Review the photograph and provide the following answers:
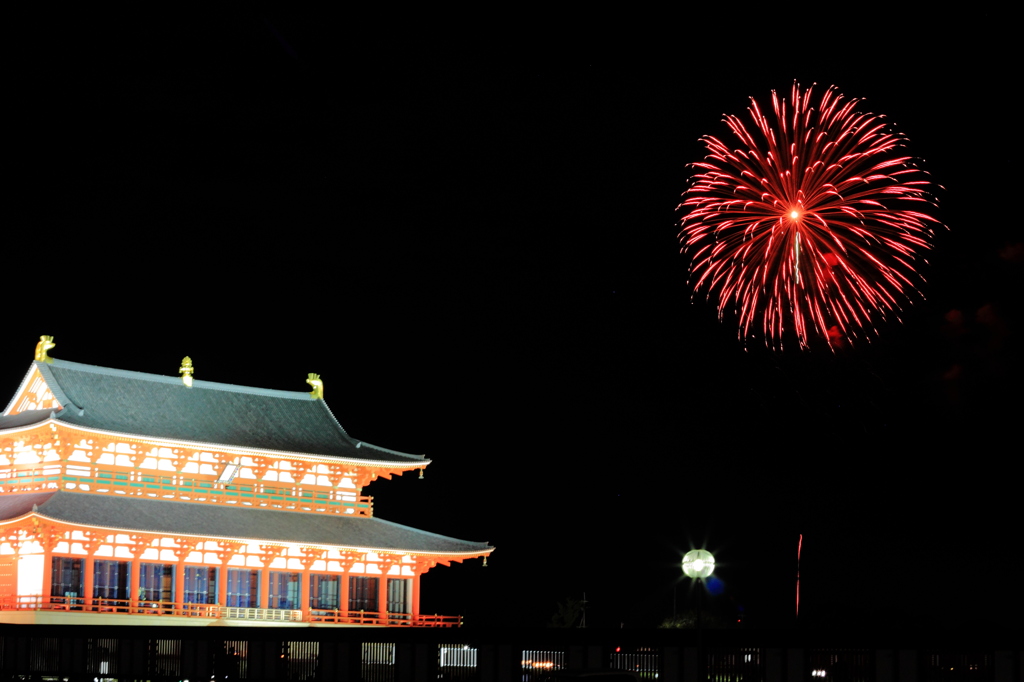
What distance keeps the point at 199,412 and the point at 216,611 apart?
8.21 meters

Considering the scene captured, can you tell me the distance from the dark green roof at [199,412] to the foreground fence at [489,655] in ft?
33.9

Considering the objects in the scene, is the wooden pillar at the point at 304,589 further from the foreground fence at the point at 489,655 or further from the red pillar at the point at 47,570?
the foreground fence at the point at 489,655

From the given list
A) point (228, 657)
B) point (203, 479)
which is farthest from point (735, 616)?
point (228, 657)

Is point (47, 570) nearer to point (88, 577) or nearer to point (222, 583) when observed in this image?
point (88, 577)

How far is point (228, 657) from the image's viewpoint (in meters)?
35.3

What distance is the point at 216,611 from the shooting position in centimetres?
4753

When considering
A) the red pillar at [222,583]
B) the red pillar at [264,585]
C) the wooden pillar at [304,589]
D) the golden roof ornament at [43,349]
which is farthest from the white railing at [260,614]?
the golden roof ornament at [43,349]

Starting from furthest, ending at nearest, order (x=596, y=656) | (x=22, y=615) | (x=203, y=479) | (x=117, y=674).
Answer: (x=203, y=479), (x=22, y=615), (x=117, y=674), (x=596, y=656)

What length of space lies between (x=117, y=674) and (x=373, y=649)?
7.43 m

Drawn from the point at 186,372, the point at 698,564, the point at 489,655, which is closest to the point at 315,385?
the point at 186,372

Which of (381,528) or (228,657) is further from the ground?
(381,528)

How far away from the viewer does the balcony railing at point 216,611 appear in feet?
146

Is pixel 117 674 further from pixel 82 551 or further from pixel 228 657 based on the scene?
pixel 82 551

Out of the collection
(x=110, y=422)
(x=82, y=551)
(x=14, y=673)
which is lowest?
(x=14, y=673)
